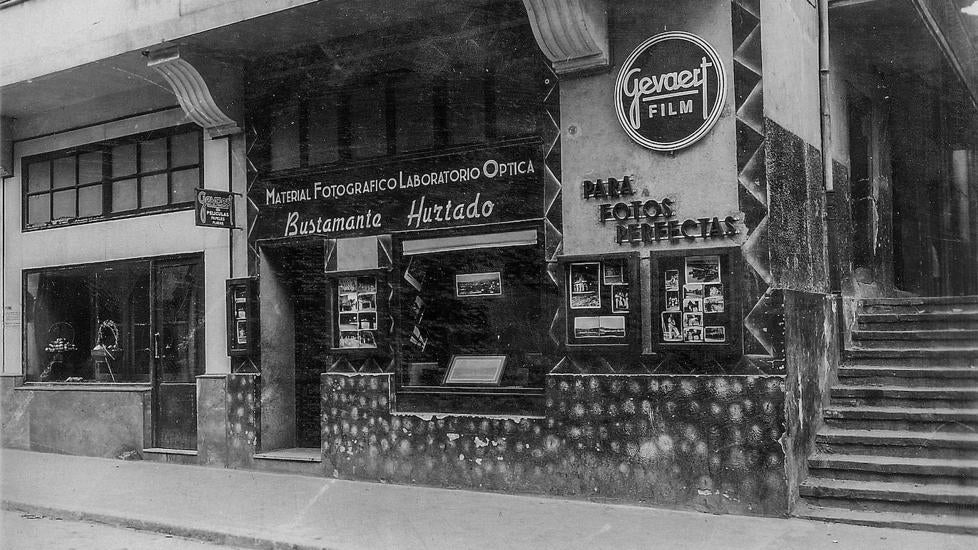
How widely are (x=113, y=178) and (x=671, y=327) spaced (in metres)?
8.06

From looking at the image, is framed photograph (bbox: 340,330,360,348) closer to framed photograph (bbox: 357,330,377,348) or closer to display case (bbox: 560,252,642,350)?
framed photograph (bbox: 357,330,377,348)

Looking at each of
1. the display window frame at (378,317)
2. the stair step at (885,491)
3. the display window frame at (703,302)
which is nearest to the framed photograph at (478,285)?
the display window frame at (378,317)

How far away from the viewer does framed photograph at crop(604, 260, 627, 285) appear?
8031 millimetres

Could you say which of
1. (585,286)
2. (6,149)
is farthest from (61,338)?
(585,286)

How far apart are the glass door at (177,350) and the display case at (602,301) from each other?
521 centimetres

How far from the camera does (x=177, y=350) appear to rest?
11.6 meters

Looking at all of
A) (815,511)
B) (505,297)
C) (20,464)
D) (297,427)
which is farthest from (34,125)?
(815,511)


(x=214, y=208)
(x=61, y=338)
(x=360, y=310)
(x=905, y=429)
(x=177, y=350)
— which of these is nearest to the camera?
(x=905, y=429)

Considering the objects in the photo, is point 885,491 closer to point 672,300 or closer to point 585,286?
point 672,300

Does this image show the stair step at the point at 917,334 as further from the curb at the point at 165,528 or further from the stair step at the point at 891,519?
the curb at the point at 165,528

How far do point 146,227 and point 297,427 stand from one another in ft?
10.9

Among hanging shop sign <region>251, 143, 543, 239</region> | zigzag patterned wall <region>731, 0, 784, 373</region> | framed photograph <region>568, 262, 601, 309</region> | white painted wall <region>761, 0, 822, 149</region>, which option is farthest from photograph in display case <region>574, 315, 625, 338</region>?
white painted wall <region>761, 0, 822, 149</region>

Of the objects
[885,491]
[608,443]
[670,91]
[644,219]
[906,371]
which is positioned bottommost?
[885,491]

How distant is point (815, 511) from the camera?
7.29 metres
